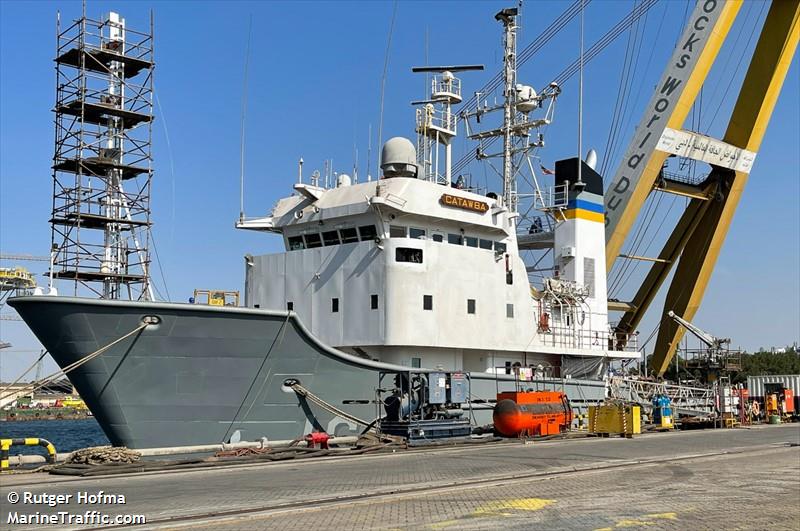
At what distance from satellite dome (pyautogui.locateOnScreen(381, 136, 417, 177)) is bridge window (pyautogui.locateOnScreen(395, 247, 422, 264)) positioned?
281 cm

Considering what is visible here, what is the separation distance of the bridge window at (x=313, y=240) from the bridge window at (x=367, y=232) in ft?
4.74

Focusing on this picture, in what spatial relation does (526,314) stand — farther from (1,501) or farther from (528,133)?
(1,501)

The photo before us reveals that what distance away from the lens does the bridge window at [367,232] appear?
20703 millimetres

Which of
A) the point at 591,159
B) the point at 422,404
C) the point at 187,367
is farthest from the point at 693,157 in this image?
the point at 187,367

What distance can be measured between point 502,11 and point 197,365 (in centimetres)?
1867

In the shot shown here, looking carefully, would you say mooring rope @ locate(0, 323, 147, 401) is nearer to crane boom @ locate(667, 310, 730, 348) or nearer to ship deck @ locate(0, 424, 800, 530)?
ship deck @ locate(0, 424, 800, 530)

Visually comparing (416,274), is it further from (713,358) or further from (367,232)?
(713,358)

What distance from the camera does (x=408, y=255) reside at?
811 inches

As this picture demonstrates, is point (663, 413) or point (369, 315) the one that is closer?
point (369, 315)

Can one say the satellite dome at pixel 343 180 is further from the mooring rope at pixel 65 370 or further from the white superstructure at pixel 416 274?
the mooring rope at pixel 65 370

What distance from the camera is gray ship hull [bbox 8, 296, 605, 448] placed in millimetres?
15398

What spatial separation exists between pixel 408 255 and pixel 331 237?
231cm

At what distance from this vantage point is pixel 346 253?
20.9 metres

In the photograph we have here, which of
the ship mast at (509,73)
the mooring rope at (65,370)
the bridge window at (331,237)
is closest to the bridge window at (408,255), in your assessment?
the bridge window at (331,237)
